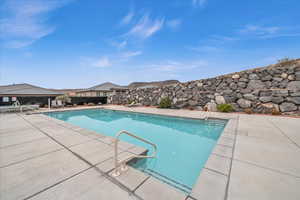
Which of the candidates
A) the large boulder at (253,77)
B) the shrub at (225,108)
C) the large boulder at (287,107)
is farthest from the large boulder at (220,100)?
the large boulder at (287,107)

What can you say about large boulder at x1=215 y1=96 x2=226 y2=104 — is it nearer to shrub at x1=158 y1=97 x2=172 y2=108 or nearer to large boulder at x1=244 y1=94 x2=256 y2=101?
large boulder at x1=244 y1=94 x2=256 y2=101

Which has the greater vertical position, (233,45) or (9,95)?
(233,45)

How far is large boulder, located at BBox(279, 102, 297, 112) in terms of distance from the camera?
6.21m

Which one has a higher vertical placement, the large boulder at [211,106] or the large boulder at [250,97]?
the large boulder at [250,97]

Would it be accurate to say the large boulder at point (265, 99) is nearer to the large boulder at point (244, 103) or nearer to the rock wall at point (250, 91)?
the rock wall at point (250, 91)

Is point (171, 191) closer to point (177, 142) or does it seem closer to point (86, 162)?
point (86, 162)

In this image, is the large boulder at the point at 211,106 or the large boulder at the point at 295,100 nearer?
the large boulder at the point at 295,100

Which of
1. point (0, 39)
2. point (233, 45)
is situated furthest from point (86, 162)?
point (233, 45)

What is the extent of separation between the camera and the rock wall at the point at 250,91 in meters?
6.34

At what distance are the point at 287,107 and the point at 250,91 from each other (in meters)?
1.80

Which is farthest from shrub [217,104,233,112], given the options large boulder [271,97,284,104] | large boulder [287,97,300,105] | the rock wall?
large boulder [287,97,300,105]

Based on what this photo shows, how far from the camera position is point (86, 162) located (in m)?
2.09

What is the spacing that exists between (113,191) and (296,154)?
3496mm

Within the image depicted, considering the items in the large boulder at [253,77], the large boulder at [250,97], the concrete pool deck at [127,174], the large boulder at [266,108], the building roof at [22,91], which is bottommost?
the concrete pool deck at [127,174]
